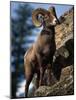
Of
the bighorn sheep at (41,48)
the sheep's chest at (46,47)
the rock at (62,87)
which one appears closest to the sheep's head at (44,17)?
the bighorn sheep at (41,48)

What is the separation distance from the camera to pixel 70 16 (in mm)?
3043

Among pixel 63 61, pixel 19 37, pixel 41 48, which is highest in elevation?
pixel 19 37

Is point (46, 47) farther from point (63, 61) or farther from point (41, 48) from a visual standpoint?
point (63, 61)

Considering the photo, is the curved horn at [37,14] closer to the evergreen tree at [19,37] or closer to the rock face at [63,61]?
the evergreen tree at [19,37]

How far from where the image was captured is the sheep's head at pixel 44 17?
2916 millimetres

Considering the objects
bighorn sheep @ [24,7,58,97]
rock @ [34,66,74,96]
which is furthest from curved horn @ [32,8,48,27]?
rock @ [34,66,74,96]

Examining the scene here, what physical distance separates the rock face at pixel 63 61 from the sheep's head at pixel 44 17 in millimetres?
83

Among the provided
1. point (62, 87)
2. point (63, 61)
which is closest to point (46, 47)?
point (63, 61)

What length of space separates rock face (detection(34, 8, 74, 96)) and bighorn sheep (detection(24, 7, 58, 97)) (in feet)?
0.24

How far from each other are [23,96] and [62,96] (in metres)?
0.45

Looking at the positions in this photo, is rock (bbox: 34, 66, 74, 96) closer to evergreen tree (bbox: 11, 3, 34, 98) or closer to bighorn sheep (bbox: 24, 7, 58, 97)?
bighorn sheep (bbox: 24, 7, 58, 97)

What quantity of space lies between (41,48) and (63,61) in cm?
30

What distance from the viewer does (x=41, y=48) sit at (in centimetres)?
295
